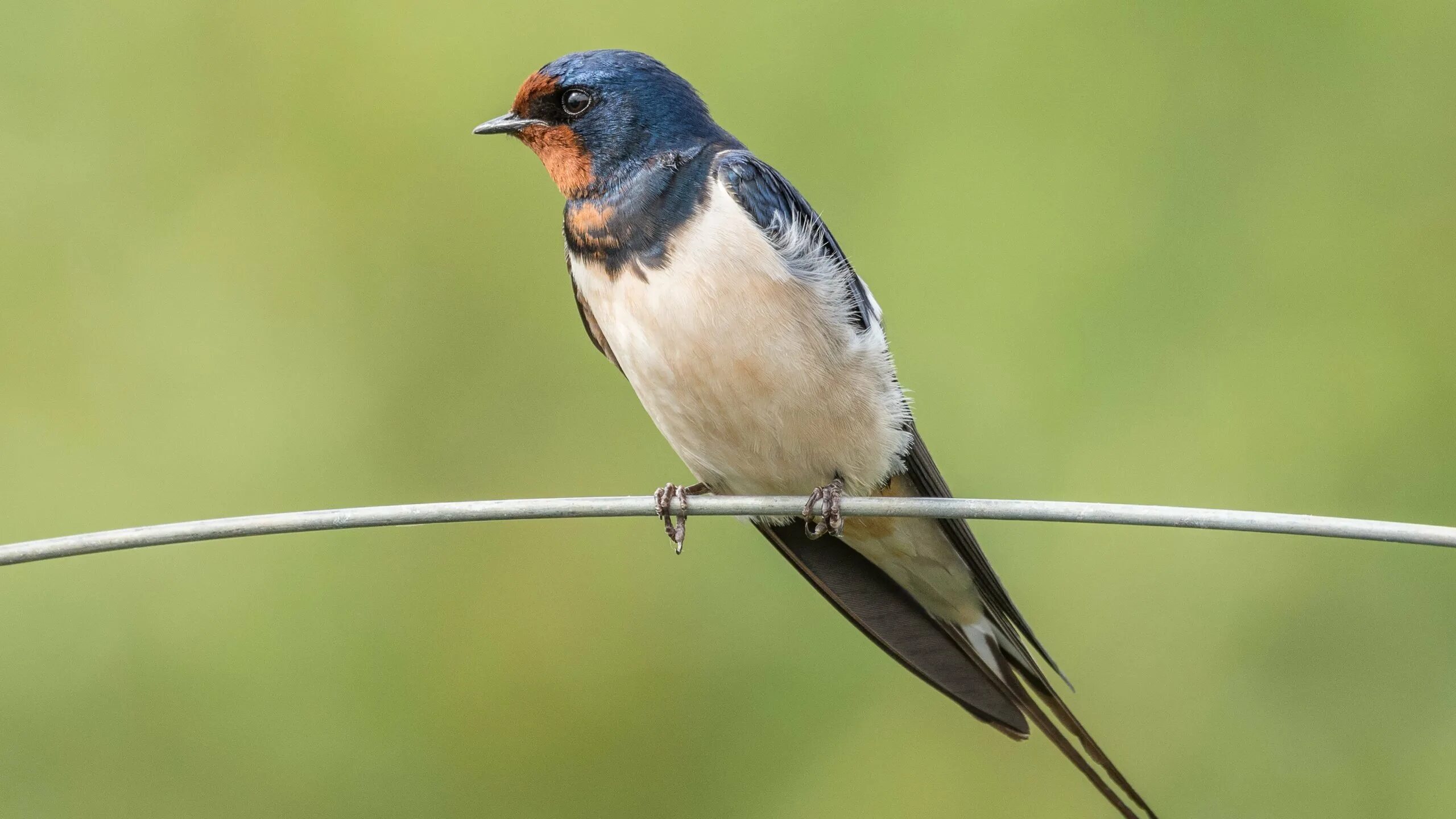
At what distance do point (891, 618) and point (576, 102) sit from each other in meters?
0.76

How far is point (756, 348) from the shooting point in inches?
58.4

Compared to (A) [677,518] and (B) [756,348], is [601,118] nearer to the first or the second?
(B) [756,348]

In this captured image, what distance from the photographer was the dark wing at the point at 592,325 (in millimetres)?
1603

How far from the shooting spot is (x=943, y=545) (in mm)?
1668

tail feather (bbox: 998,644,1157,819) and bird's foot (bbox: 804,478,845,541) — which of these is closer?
tail feather (bbox: 998,644,1157,819)

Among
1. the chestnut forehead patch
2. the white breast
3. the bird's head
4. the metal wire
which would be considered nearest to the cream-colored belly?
the white breast

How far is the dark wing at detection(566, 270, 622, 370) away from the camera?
160 centimetres

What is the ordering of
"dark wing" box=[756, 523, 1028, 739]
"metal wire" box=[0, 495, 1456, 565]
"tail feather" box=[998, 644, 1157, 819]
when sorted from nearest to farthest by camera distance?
"metal wire" box=[0, 495, 1456, 565] → "tail feather" box=[998, 644, 1157, 819] → "dark wing" box=[756, 523, 1028, 739]

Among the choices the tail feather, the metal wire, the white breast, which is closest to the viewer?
the metal wire

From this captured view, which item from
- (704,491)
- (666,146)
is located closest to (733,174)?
(666,146)

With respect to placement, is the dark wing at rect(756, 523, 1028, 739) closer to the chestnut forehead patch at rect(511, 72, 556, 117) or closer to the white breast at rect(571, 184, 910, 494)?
the white breast at rect(571, 184, 910, 494)

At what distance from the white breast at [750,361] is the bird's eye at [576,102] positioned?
7.3 inches

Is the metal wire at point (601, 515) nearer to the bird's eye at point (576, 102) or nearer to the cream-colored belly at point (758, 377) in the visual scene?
the cream-colored belly at point (758, 377)

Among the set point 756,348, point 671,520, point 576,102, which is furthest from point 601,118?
point 671,520
